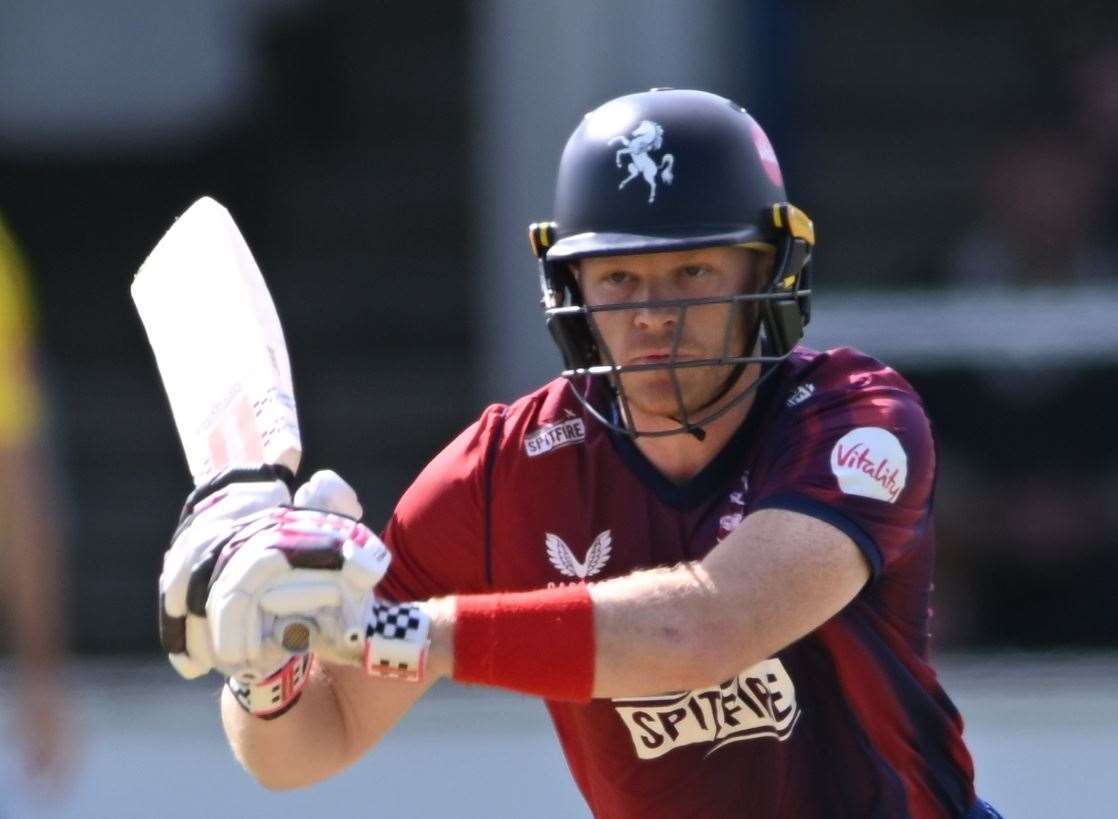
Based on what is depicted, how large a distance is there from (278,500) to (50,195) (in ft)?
18.1

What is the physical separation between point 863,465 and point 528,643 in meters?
0.54

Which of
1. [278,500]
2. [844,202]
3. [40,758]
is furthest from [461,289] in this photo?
[278,500]

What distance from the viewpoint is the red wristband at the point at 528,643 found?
229cm

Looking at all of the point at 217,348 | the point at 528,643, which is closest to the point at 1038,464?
the point at 217,348

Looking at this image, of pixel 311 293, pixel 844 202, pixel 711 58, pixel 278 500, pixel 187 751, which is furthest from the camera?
pixel 311 293

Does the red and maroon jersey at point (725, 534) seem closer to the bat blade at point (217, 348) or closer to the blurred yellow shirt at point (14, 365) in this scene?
the bat blade at point (217, 348)

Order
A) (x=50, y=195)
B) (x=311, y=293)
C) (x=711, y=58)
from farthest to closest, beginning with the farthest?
(x=50, y=195), (x=311, y=293), (x=711, y=58)

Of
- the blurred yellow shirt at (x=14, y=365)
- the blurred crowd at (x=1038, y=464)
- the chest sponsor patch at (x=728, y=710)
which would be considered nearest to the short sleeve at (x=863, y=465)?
the chest sponsor patch at (x=728, y=710)

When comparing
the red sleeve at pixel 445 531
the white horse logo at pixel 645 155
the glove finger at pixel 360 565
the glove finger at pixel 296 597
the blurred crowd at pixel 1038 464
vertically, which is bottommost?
the blurred crowd at pixel 1038 464

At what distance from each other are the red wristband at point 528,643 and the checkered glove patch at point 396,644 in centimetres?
4

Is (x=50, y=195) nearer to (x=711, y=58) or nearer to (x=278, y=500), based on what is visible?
(x=711, y=58)

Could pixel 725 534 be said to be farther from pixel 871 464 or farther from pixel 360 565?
pixel 360 565

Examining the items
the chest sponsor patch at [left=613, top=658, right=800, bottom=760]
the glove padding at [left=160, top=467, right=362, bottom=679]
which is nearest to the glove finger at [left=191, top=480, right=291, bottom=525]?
the glove padding at [left=160, top=467, right=362, bottom=679]

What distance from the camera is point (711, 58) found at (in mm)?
5812
